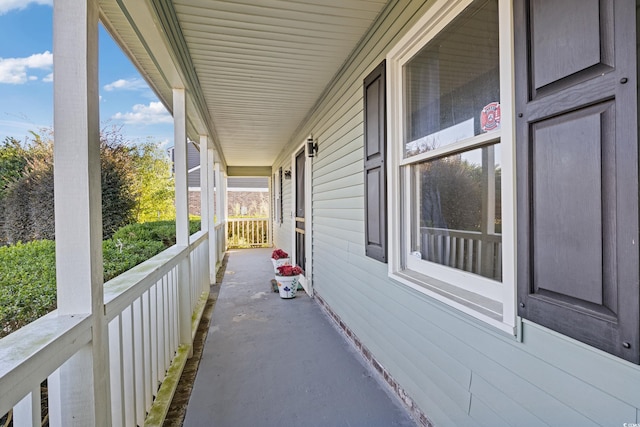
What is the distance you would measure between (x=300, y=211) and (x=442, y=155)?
396cm

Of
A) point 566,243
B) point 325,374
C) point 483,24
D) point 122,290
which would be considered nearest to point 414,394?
point 325,374

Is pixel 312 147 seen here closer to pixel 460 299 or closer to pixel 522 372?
pixel 460 299

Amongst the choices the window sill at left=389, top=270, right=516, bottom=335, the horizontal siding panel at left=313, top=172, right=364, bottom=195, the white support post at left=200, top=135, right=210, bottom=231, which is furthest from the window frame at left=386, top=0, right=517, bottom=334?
the white support post at left=200, top=135, right=210, bottom=231

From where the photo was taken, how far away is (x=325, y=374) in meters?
2.48

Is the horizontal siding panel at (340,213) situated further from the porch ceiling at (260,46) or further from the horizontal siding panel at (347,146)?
A: the porch ceiling at (260,46)

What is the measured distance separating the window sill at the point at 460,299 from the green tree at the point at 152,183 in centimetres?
422

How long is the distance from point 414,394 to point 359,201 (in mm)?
1550

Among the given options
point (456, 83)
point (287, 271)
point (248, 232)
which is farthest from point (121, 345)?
point (248, 232)

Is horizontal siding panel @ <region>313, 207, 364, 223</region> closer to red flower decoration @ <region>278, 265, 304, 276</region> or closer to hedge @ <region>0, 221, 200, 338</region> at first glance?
red flower decoration @ <region>278, 265, 304, 276</region>

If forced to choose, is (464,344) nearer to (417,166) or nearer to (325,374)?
(417,166)

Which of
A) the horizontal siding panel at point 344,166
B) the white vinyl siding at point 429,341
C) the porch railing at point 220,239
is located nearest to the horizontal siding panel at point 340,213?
the white vinyl siding at point 429,341

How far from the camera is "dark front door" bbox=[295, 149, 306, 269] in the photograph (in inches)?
216

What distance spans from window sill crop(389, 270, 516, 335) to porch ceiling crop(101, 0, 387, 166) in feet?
6.01

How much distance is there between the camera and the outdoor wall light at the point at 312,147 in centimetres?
444
